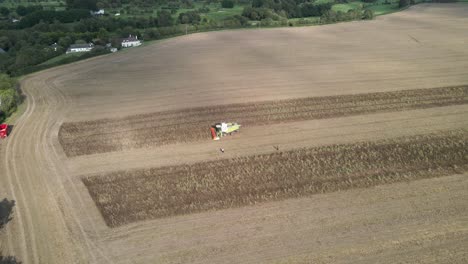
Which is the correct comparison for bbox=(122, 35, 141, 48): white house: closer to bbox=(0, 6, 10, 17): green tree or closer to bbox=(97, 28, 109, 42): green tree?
bbox=(97, 28, 109, 42): green tree

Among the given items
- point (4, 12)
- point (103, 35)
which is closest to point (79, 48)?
point (103, 35)

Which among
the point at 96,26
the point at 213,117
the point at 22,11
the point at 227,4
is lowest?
the point at 213,117

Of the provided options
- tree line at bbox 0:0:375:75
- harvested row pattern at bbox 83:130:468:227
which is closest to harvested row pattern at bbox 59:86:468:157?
harvested row pattern at bbox 83:130:468:227

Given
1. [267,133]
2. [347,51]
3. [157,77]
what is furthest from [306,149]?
[347,51]

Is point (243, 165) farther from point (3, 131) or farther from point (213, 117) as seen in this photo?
point (3, 131)

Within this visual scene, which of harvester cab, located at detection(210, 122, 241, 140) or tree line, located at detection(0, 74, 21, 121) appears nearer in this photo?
harvester cab, located at detection(210, 122, 241, 140)

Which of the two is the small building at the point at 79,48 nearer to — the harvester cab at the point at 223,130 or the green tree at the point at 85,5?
the harvester cab at the point at 223,130

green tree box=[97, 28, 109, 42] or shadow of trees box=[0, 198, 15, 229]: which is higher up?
green tree box=[97, 28, 109, 42]
